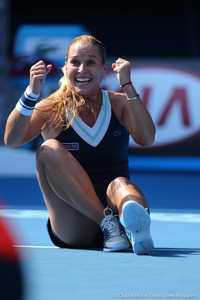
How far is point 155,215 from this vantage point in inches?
257

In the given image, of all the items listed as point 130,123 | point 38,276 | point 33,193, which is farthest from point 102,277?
A: point 33,193

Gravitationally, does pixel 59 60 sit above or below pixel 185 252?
below

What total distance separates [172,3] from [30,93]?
521 inches

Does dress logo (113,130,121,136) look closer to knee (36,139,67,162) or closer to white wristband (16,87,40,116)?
knee (36,139,67,162)

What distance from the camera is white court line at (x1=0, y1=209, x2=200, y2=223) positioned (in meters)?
6.25

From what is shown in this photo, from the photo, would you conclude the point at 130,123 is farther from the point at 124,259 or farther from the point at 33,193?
the point at 33,193

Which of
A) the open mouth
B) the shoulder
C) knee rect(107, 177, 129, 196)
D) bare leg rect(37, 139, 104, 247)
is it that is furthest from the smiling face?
knee rect(107, 177, 129, 196)

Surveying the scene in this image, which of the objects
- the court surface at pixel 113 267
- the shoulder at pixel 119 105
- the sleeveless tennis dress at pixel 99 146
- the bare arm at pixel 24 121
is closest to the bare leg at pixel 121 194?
the sleeveless tennis dress at pixel 99 146

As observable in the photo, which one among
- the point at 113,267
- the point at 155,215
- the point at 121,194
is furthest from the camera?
the point at 155,215

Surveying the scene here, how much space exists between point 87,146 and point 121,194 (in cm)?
44

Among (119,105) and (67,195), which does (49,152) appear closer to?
(67,195)

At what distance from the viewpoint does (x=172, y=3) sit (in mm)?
16797

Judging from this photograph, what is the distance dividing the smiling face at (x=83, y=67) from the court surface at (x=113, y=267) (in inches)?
36.9

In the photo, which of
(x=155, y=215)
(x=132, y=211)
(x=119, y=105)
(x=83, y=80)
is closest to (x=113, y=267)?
(x=132, y=211)
